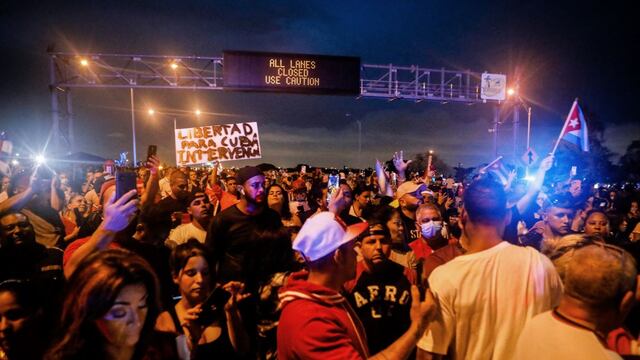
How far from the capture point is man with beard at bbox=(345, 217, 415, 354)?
329cm

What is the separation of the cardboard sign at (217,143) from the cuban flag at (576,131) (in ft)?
22.1

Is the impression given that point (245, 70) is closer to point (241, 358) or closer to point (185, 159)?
point (185, 159)

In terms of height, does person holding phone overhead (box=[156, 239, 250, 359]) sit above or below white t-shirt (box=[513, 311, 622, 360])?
below

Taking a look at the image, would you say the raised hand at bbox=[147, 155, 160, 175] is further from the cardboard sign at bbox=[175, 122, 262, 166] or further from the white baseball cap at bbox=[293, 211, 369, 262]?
the cardboard sign at bbox=[175, 122, 262, 166]

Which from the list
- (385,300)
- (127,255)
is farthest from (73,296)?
(385,300)

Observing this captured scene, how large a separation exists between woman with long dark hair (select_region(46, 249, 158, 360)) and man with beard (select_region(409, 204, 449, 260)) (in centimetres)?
349

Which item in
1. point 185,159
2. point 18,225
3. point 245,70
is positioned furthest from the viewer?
point 245,70

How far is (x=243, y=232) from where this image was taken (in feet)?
15.7

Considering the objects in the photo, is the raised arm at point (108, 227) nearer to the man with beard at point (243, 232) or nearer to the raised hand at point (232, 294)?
the raised hand at point (232, 294)

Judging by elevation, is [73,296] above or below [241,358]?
above

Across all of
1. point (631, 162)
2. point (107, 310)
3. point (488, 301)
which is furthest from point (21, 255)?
point (631, 162)

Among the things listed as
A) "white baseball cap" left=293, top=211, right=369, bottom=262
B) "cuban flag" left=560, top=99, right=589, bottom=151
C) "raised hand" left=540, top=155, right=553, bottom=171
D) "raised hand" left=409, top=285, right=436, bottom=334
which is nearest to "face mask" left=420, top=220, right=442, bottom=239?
"raised hand" left=540, top=155, right=553, bottom=171

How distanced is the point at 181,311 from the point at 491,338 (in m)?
2.24

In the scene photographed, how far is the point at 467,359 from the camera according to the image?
7.96 feet
